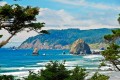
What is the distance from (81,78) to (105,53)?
1584cm

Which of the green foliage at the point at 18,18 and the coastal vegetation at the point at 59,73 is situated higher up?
the green foliage at the point at 18,18

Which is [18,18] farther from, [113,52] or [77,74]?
[113,52]

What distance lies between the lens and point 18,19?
11297 mm

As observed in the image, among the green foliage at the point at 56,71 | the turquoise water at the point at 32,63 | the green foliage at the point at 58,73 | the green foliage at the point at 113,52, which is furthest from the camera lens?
→ the turquoise water at the point at 32,63

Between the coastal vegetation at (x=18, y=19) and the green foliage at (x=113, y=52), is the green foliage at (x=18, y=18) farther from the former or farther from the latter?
the green foliage at (x=113, y=52)

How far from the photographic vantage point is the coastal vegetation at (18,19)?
11067mm

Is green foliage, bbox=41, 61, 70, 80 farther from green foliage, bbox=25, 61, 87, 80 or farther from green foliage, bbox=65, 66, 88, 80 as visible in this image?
green foliage, bbox=65, 66, 88, 80

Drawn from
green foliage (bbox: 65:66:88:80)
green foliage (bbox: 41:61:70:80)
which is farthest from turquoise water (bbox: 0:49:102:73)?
green foliage (bbox: 65:66:88:80)

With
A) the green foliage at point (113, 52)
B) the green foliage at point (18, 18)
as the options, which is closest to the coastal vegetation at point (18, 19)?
the green foliage at point (18, 18)

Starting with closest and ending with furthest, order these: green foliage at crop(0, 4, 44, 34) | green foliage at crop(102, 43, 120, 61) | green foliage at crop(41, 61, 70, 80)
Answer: green foliage at crop(0, 4, 44, 34) → green foliage at crop(41, 61, 70, 80) → green foliage at crop(102, 43, 120, 61)

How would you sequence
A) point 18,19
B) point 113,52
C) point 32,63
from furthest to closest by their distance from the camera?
1. point 32,63
2. point 113,52
3. point 18,19

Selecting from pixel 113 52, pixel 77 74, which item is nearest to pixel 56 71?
pixel 77 74

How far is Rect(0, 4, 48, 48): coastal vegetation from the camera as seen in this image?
11067 millimetres

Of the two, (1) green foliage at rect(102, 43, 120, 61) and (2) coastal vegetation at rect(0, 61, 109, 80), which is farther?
(1) green foliage at rect(102, 43, 120, 61)
